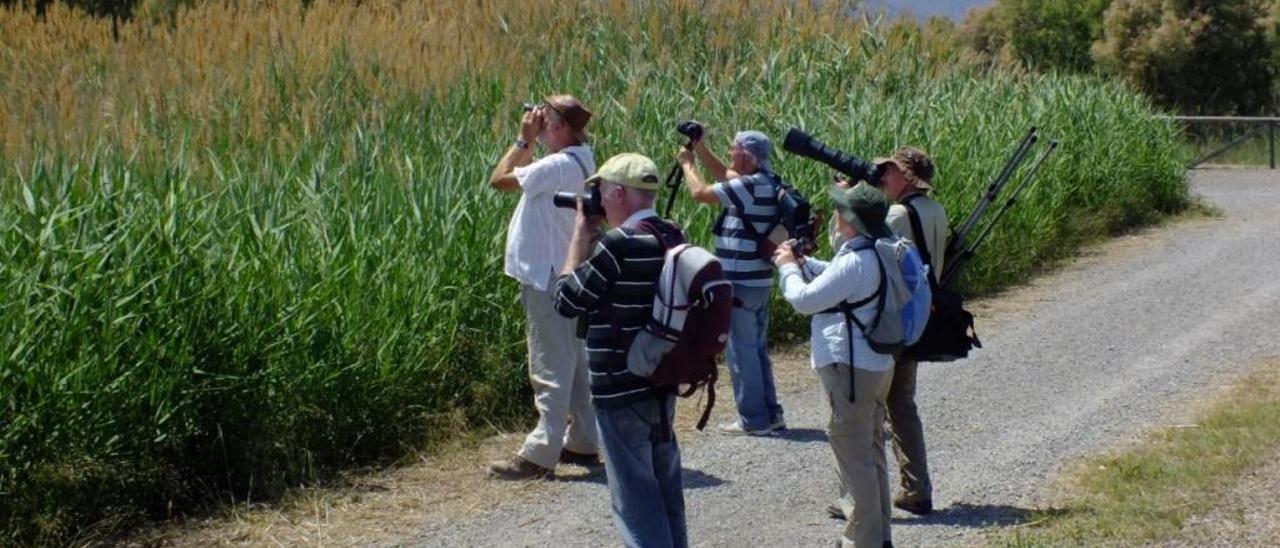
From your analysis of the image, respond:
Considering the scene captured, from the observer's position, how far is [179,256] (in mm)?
7805

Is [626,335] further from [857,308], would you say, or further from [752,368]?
[752,368]

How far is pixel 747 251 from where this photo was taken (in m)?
9.14

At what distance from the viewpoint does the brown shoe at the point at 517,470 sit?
828cm

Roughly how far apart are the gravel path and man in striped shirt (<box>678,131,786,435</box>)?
0.77ft

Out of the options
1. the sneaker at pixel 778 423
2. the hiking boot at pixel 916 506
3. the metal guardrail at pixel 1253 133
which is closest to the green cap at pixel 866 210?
the hiking boot at pixel 916 506

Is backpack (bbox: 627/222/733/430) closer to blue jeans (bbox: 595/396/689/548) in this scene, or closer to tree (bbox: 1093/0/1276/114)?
blue jeans (bbox: 595/396/689/548)

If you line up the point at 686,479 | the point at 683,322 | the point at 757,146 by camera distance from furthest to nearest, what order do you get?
the point at 757,146 → the point at 686,479 → the point at 683,322

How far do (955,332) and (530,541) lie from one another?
198 centimetres

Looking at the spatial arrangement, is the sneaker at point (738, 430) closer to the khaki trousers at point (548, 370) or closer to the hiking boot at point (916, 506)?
the khaki trousers at point (548, 370)

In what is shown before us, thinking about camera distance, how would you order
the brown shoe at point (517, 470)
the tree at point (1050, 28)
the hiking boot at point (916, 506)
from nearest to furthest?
1. the hiking boot at point (916, 506)
2. the brown shoe at point (517, 470)
3. the tree at point (1050, 28)

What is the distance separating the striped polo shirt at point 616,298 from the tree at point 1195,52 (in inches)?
1046

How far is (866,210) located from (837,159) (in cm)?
76

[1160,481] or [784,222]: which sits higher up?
[784,222]

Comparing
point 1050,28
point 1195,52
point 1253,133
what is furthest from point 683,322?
point 1050,28
